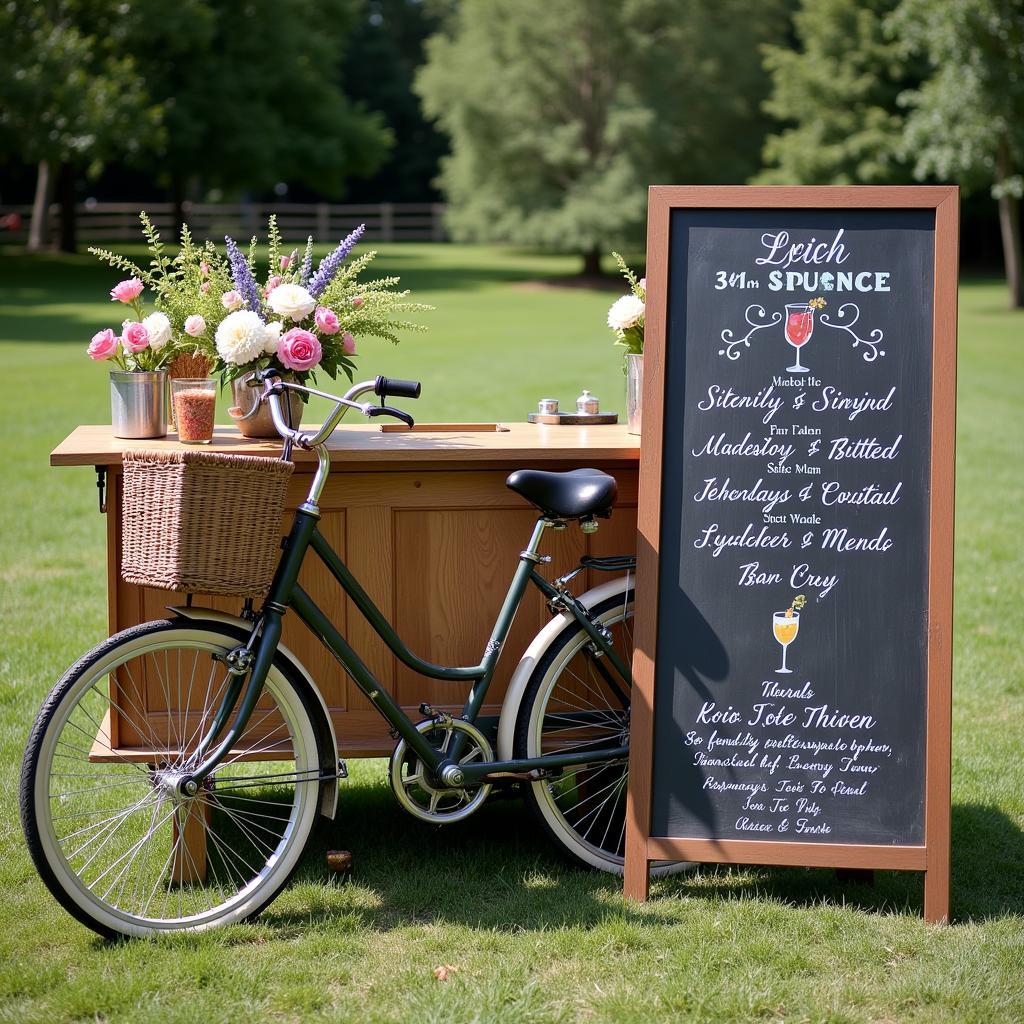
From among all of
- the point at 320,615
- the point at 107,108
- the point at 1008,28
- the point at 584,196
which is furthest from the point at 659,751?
the point at 584,196

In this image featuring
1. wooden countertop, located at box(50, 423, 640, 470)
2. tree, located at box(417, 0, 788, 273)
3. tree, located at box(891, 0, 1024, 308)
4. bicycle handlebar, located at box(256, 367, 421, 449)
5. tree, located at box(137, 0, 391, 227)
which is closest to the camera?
bicycle handlebar, located at box(256, 367, 421, 449)

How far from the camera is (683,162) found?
35625mm

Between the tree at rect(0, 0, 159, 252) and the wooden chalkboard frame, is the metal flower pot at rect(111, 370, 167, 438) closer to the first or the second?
the wooden chalkboard frame

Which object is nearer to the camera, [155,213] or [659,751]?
[659,751]

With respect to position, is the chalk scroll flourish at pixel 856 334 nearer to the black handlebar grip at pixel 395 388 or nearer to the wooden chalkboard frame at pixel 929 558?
the wooden chalkboard frame at pixel 929 558

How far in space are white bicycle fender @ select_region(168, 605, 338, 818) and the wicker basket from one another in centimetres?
13

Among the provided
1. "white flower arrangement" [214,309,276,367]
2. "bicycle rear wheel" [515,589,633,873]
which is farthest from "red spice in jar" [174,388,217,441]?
"bicycle rear wheel" [515,589,633,873]

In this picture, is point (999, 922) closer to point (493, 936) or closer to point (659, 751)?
point (659, 751)

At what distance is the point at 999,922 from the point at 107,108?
86.5 feet

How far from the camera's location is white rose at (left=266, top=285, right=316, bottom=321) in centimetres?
389

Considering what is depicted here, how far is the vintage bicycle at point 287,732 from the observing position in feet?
11.3

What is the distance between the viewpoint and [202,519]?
3316mm

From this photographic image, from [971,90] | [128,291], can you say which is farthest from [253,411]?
[971,90]

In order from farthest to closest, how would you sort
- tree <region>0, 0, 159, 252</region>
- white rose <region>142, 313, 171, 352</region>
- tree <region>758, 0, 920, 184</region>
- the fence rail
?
the fence rail, tree <region>758, 0, 920, 184</region>, tree <region>0, 0, 159, 252</region>, white rose <region>142, 313, 171, 352</region>
